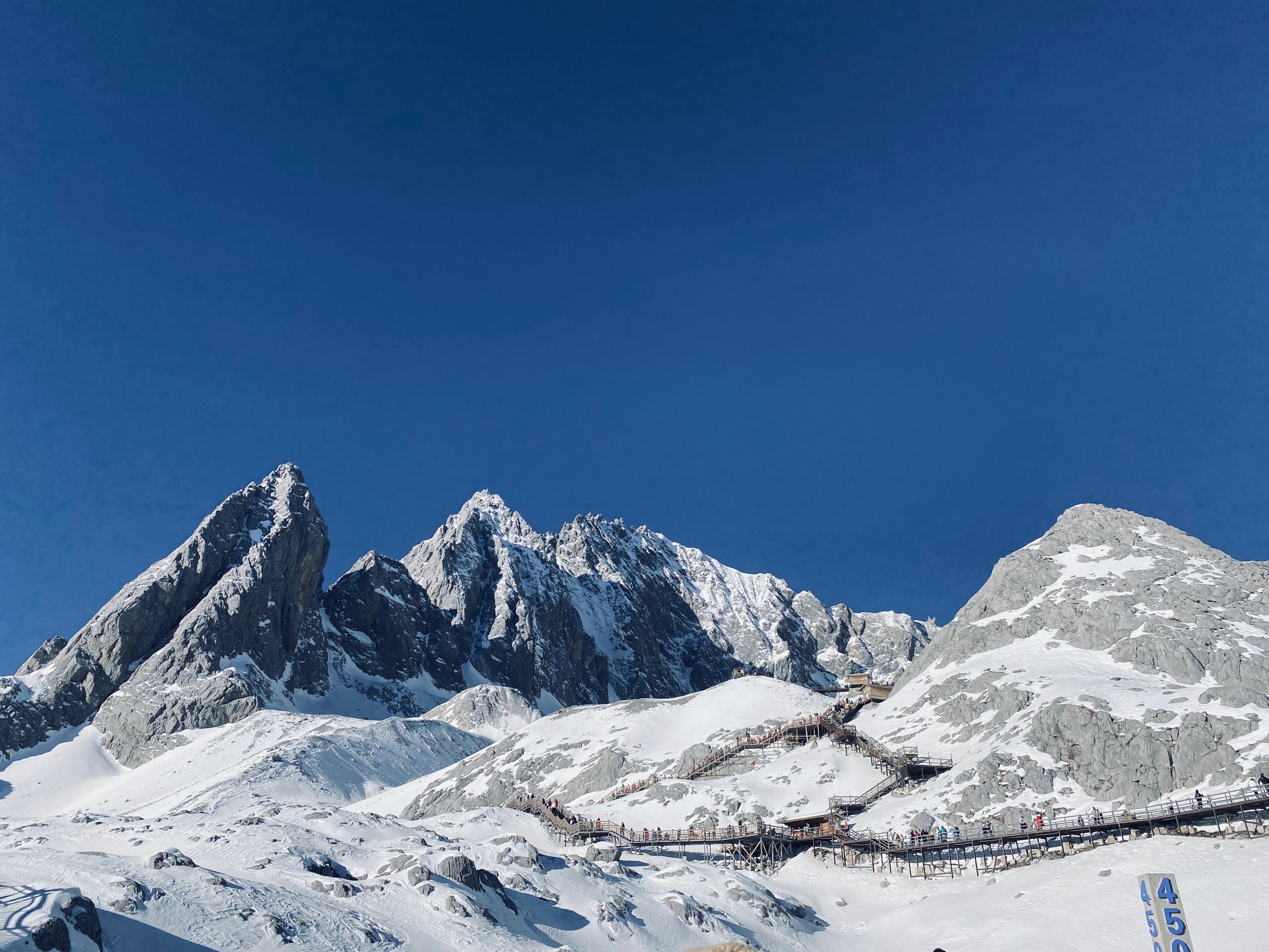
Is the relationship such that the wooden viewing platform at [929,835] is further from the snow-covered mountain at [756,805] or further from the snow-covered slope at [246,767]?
the snow-covered slope at [246,767]

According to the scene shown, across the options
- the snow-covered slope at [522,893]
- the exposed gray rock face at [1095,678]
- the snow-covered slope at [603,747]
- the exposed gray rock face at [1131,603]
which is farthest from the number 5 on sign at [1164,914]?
the snow-covered slope at [603,747]

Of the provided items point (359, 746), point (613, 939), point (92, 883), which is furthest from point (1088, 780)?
point (359, 746)

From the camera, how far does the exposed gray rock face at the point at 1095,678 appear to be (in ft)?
241

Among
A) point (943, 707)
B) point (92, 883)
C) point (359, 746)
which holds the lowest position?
point (92, 883)

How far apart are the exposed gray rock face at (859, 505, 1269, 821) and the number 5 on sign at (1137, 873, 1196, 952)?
5511 centimetres

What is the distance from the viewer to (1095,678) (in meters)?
91.7

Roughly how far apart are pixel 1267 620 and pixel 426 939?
92.0 m

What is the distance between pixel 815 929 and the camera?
62938 mm

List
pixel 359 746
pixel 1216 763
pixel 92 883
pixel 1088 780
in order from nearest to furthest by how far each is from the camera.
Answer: pixel 92 883
pixel 1216 763
pixel 1088 780
pixel 359 746

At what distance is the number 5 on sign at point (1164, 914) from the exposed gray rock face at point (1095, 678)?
55.1 metres

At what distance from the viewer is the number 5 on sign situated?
2102 centimetres

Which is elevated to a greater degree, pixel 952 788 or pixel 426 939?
pixel 952 788

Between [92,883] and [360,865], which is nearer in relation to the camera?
[92,883]

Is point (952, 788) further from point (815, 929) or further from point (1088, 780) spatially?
point (815, 929)
